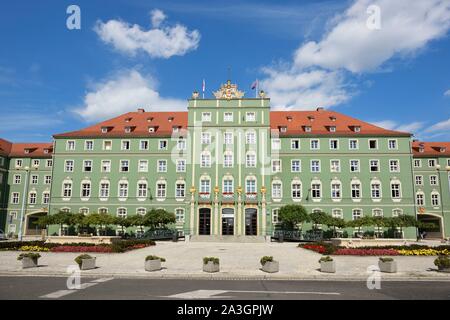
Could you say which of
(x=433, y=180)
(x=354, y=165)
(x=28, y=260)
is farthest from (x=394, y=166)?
(x=28, y=260)

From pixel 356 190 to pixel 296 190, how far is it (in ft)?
25.4

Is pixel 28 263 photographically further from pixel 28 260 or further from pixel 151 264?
pixel 151 264

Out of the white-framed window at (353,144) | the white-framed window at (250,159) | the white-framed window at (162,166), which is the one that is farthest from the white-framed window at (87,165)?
the white-framed window at (353,144)

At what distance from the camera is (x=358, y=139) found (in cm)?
5172

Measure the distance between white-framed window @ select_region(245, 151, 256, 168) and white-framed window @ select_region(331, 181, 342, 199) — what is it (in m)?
10.7

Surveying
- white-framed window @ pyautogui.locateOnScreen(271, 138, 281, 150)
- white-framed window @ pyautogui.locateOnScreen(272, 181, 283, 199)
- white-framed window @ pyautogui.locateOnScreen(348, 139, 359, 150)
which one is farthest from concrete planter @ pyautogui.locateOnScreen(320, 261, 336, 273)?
white-framed window @ pyautogui.locateOnScreen(348, 139, 359, 150)

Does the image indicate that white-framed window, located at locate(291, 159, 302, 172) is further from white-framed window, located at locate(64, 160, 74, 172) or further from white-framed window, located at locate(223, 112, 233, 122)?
white-framed window, located at locate(64, 160, 74, 172)

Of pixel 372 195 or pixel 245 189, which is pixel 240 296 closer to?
pixel 245 189

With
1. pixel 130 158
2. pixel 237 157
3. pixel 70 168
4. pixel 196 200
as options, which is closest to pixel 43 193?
pixel 70 168

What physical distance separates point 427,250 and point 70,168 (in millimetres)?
44589

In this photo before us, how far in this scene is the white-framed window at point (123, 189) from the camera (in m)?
52.0

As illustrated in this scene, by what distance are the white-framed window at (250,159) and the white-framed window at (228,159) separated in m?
Answer: 1.96

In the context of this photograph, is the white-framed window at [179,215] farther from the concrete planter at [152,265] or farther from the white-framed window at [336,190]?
the concrete planter at [152,265]

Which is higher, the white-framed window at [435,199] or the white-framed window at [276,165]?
the white-framed window at [276,165]
